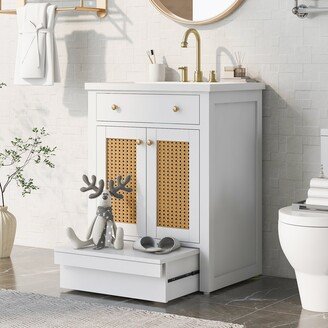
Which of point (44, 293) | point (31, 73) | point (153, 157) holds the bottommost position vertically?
point (44, 293)

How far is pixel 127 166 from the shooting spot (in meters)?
4.45

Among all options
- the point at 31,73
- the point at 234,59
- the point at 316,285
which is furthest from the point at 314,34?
the point at 31,73

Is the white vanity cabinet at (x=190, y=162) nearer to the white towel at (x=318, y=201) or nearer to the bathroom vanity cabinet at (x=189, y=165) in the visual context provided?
the bathroom vanity cabinet at (x=189, y=165)

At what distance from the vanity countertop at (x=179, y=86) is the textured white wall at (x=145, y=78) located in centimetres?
21

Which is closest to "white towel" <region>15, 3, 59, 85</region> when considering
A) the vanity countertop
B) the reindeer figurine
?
the vanity countertop

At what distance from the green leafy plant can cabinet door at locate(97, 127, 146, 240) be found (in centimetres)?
69

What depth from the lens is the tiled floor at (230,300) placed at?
3.84m

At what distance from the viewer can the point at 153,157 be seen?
4352 mm

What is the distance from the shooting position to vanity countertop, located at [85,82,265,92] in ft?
13.6

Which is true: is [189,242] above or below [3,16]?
below

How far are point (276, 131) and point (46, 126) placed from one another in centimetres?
149

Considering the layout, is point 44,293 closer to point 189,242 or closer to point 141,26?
point 189,242

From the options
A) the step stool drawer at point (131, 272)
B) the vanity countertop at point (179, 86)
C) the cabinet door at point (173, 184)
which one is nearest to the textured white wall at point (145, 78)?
the vanity countertop at point (179, 86)

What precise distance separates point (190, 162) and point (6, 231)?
1.38 m
